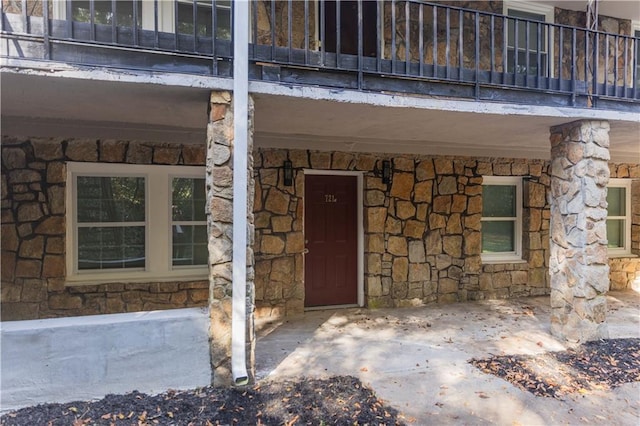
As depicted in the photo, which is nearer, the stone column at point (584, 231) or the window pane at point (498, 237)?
the stone column at point (584, 231)

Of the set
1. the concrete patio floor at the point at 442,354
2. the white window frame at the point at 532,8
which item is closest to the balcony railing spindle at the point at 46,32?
the concrete patio floor at the point at 442,354

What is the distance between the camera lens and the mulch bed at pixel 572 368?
3284mm

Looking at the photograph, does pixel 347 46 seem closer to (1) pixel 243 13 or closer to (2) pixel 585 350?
(1) pixel 243 13

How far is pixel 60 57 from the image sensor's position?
2.66 m

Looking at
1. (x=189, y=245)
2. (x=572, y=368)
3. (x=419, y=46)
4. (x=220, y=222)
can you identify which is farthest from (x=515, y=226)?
(x=220, y=222)

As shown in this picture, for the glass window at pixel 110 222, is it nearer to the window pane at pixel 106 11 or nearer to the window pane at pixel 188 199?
the window pane at pixel 188 199

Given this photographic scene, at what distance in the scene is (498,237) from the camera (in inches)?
253

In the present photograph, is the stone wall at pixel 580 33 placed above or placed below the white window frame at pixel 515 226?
above

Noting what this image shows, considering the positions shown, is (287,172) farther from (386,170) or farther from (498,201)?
(498,201)

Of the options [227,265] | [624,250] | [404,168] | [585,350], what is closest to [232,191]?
[227,265]

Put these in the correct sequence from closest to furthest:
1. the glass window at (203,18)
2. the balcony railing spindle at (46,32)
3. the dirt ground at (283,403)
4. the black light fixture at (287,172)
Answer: the balcony railing spindle at (46,32) → the dirt ground at (283,403) → the glass window at (203,18) → the black light fixture at (287,172)

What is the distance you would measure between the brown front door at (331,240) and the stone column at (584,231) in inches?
103

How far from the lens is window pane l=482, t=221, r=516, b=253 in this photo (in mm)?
6316

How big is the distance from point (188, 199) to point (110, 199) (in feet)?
2.90
